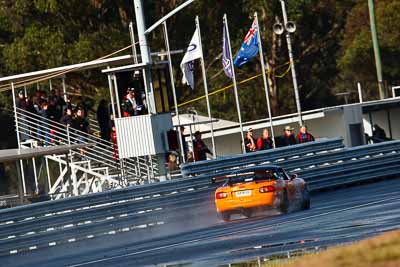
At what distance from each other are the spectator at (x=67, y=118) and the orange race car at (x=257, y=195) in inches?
324

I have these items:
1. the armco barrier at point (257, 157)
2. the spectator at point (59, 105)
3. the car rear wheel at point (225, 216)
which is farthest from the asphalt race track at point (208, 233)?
the spectator at point (59, 105)

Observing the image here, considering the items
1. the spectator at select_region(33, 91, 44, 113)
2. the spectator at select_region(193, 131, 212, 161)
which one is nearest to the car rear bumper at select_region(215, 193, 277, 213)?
the spectator at select_region(193, 131, 212, 161)

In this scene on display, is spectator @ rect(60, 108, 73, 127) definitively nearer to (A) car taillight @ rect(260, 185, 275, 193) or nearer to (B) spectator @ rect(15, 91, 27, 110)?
(B) spectator @ rect(15, 91, 27, 110)

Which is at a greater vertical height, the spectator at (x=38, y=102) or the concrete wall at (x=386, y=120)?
the spectator at (x=38, y=102)

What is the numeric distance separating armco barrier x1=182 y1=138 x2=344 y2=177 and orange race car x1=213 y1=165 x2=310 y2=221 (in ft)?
8.06

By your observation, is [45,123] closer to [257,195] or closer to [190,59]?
[190,59]

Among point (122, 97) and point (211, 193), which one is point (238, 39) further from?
point (211, 193)

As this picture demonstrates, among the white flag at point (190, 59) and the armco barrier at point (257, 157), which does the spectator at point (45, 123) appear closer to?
the white flag at point (190, 59)

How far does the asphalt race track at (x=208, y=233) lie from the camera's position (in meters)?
18.6

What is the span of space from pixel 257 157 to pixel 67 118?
587 centimetres

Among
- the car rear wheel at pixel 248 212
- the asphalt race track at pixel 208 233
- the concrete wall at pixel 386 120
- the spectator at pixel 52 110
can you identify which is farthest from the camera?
the concrete wall at pixel 386 120

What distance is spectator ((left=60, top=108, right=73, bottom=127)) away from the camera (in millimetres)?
34750

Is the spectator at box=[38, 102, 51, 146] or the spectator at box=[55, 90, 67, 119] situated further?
the spectator at box=[55, 90, 67, 119]

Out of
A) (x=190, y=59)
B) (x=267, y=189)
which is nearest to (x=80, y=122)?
(x=190, y=59)
